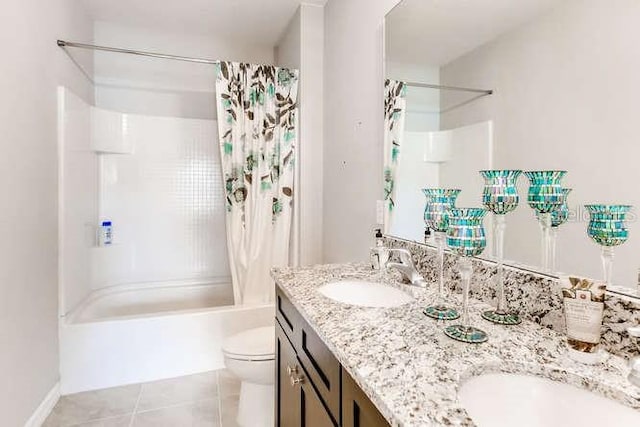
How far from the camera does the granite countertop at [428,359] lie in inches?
22.2

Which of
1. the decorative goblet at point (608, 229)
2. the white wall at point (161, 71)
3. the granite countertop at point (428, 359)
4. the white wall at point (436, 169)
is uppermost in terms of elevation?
the white wall at point (161, 71)

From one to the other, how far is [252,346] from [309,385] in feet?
2.69

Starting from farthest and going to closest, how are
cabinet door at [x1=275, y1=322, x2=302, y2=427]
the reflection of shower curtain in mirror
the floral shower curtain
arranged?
the floral shower curtain, the reflection of shower curtain in mirror, cabinet door at [x1=275, y1=322, x2=302, y2=427]

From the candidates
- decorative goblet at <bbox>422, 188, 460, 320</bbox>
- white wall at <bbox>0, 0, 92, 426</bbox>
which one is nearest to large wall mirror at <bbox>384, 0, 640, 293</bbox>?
decorative goblet at <bbox>422, 188, 460, 320</bbox>

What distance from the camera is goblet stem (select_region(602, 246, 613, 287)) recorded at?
30.6 inches

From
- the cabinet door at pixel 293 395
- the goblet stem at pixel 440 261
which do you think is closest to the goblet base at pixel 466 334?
the goblet stem at pixel 440 261

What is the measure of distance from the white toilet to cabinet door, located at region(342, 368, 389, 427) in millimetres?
922

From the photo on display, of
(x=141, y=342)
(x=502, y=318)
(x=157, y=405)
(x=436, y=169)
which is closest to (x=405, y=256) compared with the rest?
(x=436, y=169)

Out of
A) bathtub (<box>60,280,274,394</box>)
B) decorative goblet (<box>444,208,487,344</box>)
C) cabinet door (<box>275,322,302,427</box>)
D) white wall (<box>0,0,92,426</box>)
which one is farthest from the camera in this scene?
bathtub (<box>60,280,274,394</box>)

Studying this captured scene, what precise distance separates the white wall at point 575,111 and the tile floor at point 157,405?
1.73 m

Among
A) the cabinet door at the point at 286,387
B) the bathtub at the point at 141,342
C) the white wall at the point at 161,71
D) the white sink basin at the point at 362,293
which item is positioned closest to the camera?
the cabinet door at the point at 286,387

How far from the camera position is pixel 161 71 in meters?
2.99

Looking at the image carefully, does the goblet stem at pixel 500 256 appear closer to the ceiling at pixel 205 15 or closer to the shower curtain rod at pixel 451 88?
the shower curtain rod at pixel 451 88

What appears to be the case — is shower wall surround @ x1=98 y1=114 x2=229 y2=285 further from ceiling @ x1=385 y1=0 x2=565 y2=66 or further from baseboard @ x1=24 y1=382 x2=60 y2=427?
ceiling @ x1=385 y1=0 x2=565 y2=66
